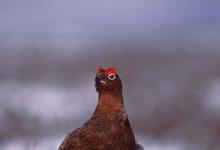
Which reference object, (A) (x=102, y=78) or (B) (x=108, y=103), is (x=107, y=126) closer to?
(B) (x=108, y=103)

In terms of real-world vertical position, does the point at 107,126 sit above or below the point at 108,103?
below

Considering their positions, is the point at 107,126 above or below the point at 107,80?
below

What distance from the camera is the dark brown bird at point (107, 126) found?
2895mm

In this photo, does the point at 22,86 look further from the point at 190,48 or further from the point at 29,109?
the point at 190,48

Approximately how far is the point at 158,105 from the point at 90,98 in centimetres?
45

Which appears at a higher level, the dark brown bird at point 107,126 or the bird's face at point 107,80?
the bird's face at point 107,80

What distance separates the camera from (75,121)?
155 inches

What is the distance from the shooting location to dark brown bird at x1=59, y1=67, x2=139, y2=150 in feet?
9.50

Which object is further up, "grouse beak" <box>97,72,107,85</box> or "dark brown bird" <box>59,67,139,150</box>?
"grouse beak" <box>97,72,107,85</box>

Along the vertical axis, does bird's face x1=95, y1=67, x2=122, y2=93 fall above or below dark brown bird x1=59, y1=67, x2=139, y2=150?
above

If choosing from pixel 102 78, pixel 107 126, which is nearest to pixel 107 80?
pixel 102 78

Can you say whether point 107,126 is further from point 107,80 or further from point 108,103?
point 107,80

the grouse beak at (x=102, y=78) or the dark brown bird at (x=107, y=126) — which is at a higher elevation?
the grouse beak at (x=102, y=78)

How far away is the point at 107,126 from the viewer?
2.94 m
